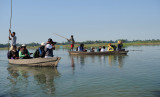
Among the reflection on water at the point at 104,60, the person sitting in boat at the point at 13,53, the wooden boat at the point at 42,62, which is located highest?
the person sitting in boat at the point at 13,53

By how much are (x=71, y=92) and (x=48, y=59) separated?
6771 millimetres

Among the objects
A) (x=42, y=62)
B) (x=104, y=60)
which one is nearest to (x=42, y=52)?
(x=42, y=62)

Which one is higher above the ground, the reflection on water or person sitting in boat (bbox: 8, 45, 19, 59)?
person sitting in boat (bbox: 8, 45, 19, 59)

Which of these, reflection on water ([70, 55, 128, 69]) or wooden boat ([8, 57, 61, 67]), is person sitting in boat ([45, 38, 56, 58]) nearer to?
wooden boat ([8, 57, 61, 67])

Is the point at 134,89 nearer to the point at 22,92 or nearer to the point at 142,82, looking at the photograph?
the point at 142,82

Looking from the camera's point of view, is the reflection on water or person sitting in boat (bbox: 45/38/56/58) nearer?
person sitting in boat (bbox: 45/38/56/58)

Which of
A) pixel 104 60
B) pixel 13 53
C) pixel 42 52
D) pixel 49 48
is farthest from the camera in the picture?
pixel 104 60

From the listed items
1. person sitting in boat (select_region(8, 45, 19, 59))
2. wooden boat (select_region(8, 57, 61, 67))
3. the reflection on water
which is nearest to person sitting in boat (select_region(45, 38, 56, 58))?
wooden boat (select_region(8, 57, 61, 67))

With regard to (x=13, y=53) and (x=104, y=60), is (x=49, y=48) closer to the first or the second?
(x=13, y=53)

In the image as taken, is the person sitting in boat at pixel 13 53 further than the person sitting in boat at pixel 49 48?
Yes

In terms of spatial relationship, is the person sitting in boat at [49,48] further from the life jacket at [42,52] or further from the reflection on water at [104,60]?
the reflection on water at [104,60]

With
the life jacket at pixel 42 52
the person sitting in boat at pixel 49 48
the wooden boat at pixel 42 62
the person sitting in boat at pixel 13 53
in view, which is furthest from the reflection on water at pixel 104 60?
the person sitting in boat at pixel 13 53

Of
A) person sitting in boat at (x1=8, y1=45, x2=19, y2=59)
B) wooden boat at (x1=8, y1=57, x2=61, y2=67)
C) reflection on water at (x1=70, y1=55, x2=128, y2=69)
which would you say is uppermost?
person sitting in boat at (x1=8, y1=45, x2=19, y2=59)

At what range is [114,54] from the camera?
24.1m
